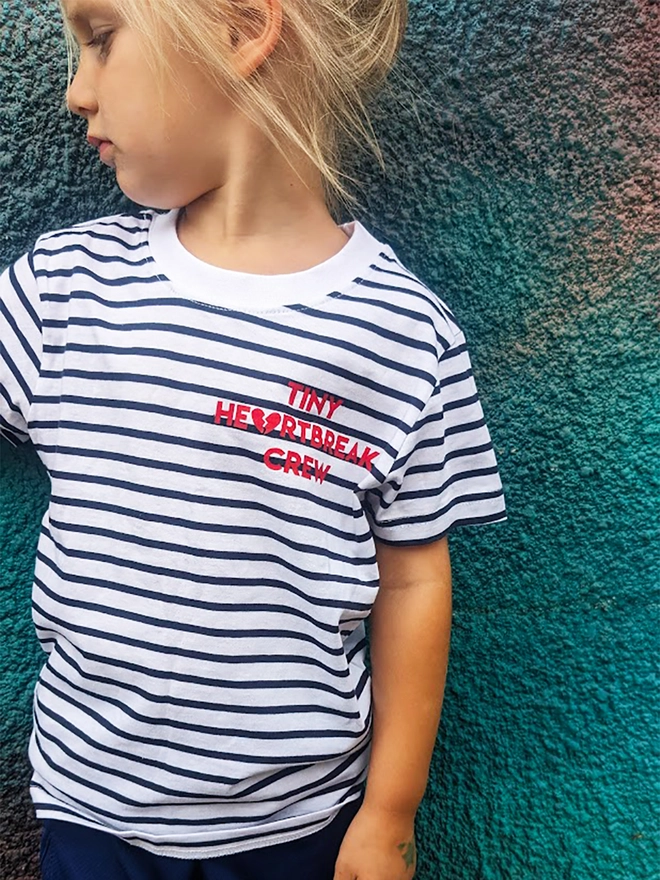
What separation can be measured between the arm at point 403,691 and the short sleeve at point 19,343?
1.13 ft

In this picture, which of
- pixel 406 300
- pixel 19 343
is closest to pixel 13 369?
pixel 19 343

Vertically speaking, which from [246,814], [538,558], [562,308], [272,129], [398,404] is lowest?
[246,814]

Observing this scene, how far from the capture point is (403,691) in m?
0.80

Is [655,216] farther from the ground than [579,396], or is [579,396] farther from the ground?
[655,216]

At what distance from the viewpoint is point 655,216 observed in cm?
91

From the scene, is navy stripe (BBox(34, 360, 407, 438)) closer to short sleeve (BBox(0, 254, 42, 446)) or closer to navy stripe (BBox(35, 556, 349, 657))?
short sleeve (BBox(0, 254, 42, 446))

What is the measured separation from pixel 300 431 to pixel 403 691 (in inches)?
10.2

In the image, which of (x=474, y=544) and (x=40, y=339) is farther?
(x=474, y=544)

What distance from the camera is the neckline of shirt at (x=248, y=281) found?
2.43 ft

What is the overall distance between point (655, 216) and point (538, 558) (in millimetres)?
378

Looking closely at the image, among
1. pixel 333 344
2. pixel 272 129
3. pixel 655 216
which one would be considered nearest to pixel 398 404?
pixel 333 344

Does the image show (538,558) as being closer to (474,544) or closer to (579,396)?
(474,544)

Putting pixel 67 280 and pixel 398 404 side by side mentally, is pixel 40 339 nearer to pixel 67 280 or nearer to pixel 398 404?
pixel 67 280

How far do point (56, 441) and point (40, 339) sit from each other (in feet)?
0.29
